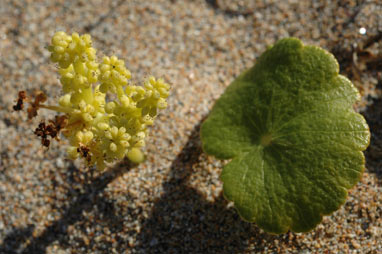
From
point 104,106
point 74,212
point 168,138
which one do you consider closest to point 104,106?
point 104,106

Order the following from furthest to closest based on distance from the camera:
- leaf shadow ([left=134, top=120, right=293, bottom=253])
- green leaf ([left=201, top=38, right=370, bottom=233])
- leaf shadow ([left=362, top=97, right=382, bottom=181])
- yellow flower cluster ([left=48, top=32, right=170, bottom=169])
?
leaf shadow ([left=362, top=97, right=382, bottom=181]) → leaf shadow ([left=134, top=120, right=293, bottom=253]) → green leaf ([left=201, top=38, right=370, bottom=233]) → yellow flower cluster ([left=48, top=32, right=170, bottom=169])

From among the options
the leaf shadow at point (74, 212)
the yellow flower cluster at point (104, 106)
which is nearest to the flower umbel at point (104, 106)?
the yellow flower cluster at point (104, 106)

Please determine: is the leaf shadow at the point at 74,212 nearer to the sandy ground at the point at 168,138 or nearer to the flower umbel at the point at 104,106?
the sandy ground at the point at 168,138

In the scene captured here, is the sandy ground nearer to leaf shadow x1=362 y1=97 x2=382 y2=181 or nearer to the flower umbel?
leaf shadow x1=362 y1=97 x2=382 y2=181

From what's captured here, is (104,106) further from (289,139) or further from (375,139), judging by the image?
(375,139)

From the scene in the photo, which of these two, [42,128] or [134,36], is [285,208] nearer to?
[42,128]

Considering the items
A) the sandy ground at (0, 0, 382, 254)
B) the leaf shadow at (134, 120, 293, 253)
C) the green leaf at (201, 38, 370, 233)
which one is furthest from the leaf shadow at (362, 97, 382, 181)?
the leaf shadow at (134, 120, 293, 253)
